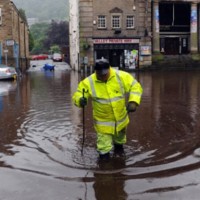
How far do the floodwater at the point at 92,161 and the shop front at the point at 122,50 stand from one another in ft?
100

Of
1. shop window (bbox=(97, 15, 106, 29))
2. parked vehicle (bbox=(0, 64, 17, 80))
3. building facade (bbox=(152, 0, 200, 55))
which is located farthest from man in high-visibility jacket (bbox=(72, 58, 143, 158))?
building facade (bbox=(152, 0, 200, 55))

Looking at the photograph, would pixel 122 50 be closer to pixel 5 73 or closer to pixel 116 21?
pixel 116 21

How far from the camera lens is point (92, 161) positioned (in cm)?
651

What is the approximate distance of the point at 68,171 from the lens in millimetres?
6059

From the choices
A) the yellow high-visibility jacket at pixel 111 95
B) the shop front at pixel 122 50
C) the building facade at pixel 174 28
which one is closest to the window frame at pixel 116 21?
the shop front at pixel 122 50

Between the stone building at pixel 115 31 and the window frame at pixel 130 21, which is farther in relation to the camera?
the window frame at pixel 130 21

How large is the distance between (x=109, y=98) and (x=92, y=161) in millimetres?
1032

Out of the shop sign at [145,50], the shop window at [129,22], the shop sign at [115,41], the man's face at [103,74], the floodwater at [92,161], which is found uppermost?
the shop window at [129,22]

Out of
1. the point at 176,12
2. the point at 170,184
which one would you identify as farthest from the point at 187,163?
the point at 176,12

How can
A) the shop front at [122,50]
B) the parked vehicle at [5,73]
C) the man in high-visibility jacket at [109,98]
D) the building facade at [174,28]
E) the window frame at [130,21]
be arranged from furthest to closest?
the building facade at [174,28]
the window frame at [130,21]
the shop front at [122,50]
the parked vehicle at [5,73]
the man in high-visibility jacket at [109,98]

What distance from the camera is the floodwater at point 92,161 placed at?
5.19 meters

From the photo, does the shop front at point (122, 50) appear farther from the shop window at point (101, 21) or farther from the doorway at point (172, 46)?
the doorway at point (172, 46)

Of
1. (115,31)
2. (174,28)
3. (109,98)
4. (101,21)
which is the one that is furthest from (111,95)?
(174,28)

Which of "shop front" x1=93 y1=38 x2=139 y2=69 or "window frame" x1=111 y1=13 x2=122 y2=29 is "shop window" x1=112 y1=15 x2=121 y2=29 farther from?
"shop front" x1=93 y1=38 x2=139 y2=69
